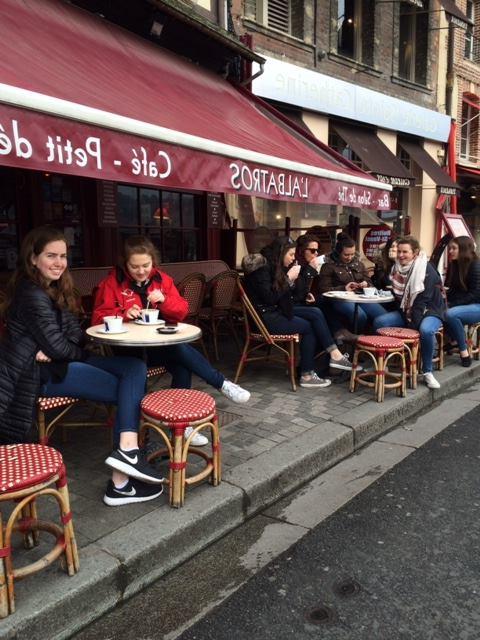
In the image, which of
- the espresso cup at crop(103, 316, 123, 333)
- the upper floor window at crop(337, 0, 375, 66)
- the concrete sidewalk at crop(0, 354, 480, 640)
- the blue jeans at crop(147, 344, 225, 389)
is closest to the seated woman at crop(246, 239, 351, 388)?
the concrete sidewalk at crop(0, 354, 480, 640)

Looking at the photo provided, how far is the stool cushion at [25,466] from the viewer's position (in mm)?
2041

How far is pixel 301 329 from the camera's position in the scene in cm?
504

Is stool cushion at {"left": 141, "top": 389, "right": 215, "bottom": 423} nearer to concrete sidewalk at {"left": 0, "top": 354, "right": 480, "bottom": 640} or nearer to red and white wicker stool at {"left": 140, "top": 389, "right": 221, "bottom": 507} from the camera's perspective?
red and white wicker stool at {"left": 140, "top": 389, "right": 221, "bottom": 507}

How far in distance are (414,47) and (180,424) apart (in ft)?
45.8

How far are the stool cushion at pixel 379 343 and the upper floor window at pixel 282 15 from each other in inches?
270

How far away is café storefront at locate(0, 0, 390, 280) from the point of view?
9.11 ft

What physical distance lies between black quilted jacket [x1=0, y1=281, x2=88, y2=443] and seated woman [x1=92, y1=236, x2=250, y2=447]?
0.52 meters

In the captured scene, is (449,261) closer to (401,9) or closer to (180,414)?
(180,414)

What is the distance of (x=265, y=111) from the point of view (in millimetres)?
6477

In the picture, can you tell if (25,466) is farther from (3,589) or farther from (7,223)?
(7,223)

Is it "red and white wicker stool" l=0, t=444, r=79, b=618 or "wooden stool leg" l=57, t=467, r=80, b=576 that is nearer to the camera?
"red and white wicker stool" l=0, t=444, r=79, b=618

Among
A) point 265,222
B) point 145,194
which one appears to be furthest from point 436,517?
point 265,222

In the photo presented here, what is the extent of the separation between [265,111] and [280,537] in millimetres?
5154

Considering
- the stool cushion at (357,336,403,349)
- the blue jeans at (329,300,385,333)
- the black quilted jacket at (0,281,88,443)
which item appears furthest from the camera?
the blue jeans at (329,300,385,333)
